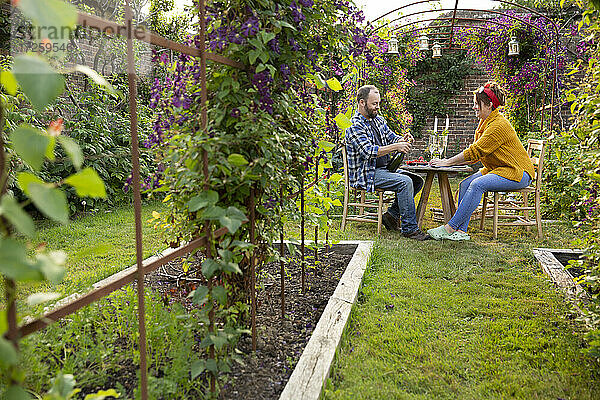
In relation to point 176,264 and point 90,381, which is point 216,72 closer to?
point 90,381

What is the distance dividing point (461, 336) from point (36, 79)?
224 cm

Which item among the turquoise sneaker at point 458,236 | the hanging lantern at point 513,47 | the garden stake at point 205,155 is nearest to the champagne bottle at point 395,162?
the turquoise sneaker at point 458,236

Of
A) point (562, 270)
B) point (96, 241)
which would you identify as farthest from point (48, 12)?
point (96, 241)

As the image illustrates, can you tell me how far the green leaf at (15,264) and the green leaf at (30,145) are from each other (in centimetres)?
12

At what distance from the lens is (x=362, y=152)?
15.1ft

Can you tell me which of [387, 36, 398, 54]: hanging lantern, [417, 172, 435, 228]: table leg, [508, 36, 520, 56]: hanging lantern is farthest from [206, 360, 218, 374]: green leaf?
[508, 36, 520, 56]: hanging lantern

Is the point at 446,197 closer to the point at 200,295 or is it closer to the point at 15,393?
the point at 200,295

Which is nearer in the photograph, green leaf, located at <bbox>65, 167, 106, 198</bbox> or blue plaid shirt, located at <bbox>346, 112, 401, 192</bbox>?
green leaf, located at <bbox>65, 167, 106, 198</bbox>

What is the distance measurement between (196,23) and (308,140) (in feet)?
2.35

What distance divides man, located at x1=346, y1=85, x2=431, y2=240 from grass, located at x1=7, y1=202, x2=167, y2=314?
1923 millimetres

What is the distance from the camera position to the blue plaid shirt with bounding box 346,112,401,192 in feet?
15.0

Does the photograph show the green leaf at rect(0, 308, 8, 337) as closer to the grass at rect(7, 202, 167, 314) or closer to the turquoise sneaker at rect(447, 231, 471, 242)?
the grass at rect(7, 202, 167, 314)

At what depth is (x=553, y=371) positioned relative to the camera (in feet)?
6.68

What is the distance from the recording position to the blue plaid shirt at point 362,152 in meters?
4.58
